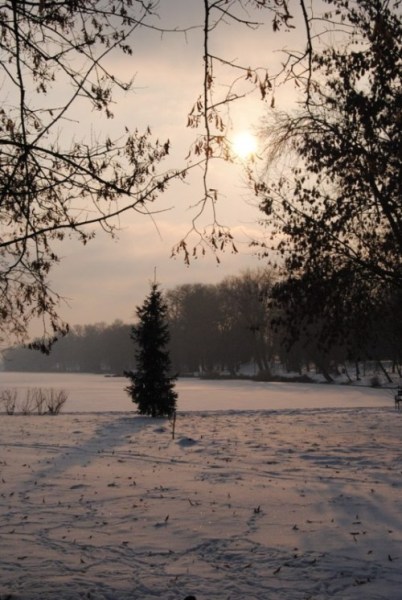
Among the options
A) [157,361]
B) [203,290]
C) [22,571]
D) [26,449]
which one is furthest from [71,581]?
[203,290]

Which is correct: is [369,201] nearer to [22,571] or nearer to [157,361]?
[22,571]

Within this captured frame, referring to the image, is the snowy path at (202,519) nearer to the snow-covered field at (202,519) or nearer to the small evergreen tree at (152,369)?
the snow-covered field at (202,519)

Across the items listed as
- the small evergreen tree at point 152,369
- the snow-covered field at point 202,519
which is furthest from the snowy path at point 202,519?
the small evergreen tree at point 152,369

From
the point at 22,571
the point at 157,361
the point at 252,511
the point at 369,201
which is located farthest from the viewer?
the point at 157,361

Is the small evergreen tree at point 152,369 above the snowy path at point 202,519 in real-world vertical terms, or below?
above

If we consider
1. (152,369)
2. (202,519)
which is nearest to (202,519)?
(202,519)

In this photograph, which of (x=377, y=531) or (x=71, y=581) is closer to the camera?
(x=71, y=581)

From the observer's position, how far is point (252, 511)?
7.07 m

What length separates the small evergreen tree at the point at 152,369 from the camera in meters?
21.9

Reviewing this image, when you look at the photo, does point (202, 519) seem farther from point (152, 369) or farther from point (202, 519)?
point (152, 369)

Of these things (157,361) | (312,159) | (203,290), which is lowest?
(157,361)

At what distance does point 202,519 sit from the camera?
22.1 feet

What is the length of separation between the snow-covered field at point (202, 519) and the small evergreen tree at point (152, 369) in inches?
314

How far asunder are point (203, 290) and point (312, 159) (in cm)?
7828
